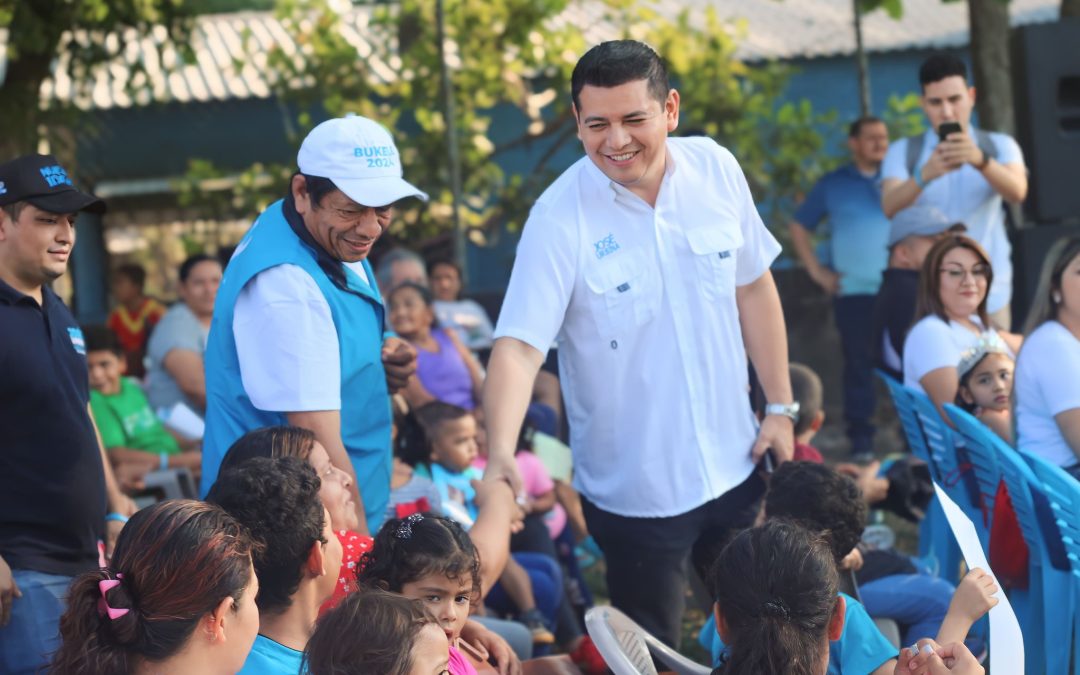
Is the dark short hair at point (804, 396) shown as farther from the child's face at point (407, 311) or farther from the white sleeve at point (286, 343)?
the white sleeve at point (286, 343)

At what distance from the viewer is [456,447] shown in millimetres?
4953

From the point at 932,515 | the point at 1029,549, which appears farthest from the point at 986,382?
the point at 1029,549

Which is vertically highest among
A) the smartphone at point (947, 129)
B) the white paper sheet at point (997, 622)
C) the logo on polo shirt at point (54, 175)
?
the logo on polo shirt at point (54, 175)

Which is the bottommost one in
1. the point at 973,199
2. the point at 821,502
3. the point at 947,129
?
the point at 821,502

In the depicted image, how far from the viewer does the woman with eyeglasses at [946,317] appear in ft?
15.6

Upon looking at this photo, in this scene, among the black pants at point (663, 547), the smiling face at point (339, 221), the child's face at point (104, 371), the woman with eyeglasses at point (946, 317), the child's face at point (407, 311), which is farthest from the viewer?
the child's face at point (407, 311)

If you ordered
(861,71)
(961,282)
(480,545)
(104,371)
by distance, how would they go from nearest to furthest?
(480,545) → (961,282) → (104,371) → (861,71)

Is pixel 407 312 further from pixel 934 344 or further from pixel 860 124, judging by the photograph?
pixel 860 124

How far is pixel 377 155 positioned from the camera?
323cm

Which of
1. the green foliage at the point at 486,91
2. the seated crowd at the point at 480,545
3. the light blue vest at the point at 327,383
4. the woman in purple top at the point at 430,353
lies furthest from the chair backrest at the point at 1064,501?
the green foliage at the point at 486,91

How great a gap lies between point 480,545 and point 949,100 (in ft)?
11.7

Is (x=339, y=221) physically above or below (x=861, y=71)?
below

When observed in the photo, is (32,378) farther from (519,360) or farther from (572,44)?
(572,44)

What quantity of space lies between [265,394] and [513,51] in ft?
20.2
